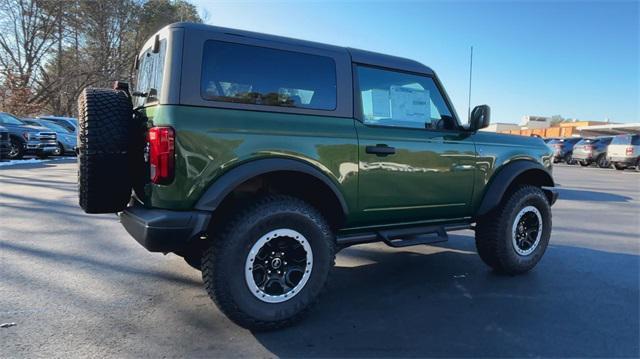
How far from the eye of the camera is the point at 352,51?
147 inches

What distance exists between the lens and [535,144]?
476cm

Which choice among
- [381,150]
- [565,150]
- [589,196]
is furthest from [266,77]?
[565,150]

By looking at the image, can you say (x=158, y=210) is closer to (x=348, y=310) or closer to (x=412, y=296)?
(x=348, y=310)

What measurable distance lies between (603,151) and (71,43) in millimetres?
38599

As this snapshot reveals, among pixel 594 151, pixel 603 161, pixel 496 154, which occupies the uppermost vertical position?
pixel 594 151

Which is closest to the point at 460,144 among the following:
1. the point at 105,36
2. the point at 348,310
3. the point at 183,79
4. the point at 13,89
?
the point at 348,310

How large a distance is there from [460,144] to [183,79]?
255cm

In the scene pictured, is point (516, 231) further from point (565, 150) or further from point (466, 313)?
point (565, 150)

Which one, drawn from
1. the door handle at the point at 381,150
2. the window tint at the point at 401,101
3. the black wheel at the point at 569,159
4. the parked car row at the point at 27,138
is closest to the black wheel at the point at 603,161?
the black wheel at the point at 569,159

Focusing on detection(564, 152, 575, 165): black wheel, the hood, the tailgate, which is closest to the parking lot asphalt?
the hood

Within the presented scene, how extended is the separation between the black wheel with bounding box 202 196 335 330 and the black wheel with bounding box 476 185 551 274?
6.20ft

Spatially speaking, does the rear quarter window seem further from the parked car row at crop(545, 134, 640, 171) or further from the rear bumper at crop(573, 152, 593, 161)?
the rear bumper at crop(573, 152, 593, 161)

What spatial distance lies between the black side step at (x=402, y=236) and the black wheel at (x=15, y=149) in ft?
53.1

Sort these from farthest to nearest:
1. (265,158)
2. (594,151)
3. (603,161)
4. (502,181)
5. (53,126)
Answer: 1. (603,161)
2. (594,151)
3. (53,126)
4. (502,181)
5. (265,158)
